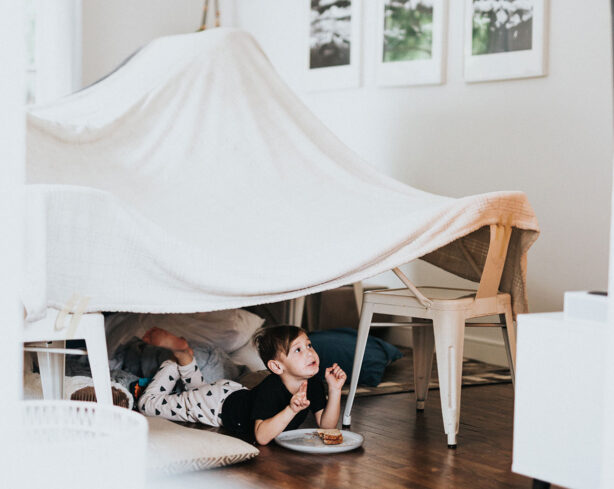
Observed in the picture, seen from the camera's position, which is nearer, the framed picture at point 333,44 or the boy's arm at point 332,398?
the boy's arm at point 332,398

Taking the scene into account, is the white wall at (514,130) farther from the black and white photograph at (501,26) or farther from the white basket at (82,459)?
the white basket at (82,459)

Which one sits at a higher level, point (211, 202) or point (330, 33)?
point (330, 33)

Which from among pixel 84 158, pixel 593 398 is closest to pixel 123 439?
pixel 593 398

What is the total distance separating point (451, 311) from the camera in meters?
2.46

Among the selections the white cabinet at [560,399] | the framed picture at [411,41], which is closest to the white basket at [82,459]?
the white cabinet at [560,399]

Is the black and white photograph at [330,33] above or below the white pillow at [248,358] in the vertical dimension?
above

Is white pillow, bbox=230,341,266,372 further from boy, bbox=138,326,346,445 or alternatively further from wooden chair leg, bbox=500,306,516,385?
wooden chair leg, bbox=500,306,516,385

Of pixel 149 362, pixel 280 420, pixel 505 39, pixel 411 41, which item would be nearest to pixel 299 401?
pixel 280 420

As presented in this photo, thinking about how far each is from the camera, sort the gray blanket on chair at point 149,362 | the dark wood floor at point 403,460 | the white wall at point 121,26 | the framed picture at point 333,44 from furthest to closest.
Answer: the white wall at point 121,26 → the framed picture at point 333,44 → the gray blanket on chair at point 149,362 → the dark wood floor at point 403,460

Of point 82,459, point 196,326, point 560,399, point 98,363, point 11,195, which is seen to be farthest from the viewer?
point 196,326

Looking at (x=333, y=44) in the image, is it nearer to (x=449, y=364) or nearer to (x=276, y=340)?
(x=276, y=340)

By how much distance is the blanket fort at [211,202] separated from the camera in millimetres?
2166

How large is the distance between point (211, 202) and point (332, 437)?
82 cm

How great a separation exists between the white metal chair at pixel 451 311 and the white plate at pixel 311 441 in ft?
0.63
